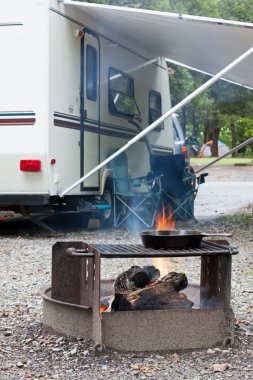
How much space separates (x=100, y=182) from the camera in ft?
28.3

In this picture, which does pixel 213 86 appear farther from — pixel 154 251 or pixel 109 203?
pixel 154 251

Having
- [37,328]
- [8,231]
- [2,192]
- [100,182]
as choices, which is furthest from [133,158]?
[37,328]

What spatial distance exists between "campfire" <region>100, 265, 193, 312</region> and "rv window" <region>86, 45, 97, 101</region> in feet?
15.7

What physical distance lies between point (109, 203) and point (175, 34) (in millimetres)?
2219

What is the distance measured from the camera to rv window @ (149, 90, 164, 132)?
1071 cm

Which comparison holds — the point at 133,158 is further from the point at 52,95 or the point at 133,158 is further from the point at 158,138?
the point at 52,95

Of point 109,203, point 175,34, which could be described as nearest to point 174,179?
point 109,203

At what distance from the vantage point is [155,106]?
11.0 metres

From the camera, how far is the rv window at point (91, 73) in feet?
27.3

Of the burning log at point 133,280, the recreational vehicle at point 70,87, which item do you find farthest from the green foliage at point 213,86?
the burning log at point 133,280

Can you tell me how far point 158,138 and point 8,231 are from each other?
334cm

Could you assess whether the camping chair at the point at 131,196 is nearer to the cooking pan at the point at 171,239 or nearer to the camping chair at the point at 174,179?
the camping chair at the point at 174,179

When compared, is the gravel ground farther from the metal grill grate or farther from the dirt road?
the dirt road

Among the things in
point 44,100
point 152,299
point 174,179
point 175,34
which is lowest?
point 152,299
